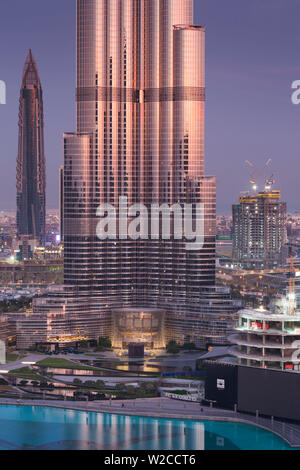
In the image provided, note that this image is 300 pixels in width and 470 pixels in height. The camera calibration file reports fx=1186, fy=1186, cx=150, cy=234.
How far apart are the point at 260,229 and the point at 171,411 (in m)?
105

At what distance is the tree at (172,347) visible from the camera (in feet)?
281

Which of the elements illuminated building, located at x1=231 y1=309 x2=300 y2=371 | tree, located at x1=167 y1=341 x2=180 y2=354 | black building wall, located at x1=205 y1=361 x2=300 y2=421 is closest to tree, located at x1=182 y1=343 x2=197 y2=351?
tree, located at x1=167 y1=341 x2=180 y2=354

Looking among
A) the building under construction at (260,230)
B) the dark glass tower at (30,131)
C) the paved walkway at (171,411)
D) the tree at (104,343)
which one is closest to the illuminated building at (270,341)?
the paved walkway at (171,411)

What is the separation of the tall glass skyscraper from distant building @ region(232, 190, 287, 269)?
72.8 m

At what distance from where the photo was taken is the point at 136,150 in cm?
9494

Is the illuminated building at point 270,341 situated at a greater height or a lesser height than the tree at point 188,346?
greater

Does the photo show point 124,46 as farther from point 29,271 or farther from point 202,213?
point 29,271

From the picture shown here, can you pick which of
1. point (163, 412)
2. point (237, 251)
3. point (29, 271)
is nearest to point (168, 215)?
point (163, 412)

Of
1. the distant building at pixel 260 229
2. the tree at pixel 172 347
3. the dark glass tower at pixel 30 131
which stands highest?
the dark glass tower at pixel 30 131

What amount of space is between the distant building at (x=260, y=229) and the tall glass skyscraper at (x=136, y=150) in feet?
239

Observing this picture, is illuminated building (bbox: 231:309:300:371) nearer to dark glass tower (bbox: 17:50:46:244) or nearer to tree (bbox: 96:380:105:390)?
tree (bbox: 96:380:105:390)

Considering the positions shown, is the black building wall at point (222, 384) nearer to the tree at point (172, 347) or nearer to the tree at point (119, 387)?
the tree at point (119, 387)

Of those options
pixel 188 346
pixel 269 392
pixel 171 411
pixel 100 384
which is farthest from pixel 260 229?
pixel 269 392

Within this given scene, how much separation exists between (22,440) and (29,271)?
A: 86.3 m
